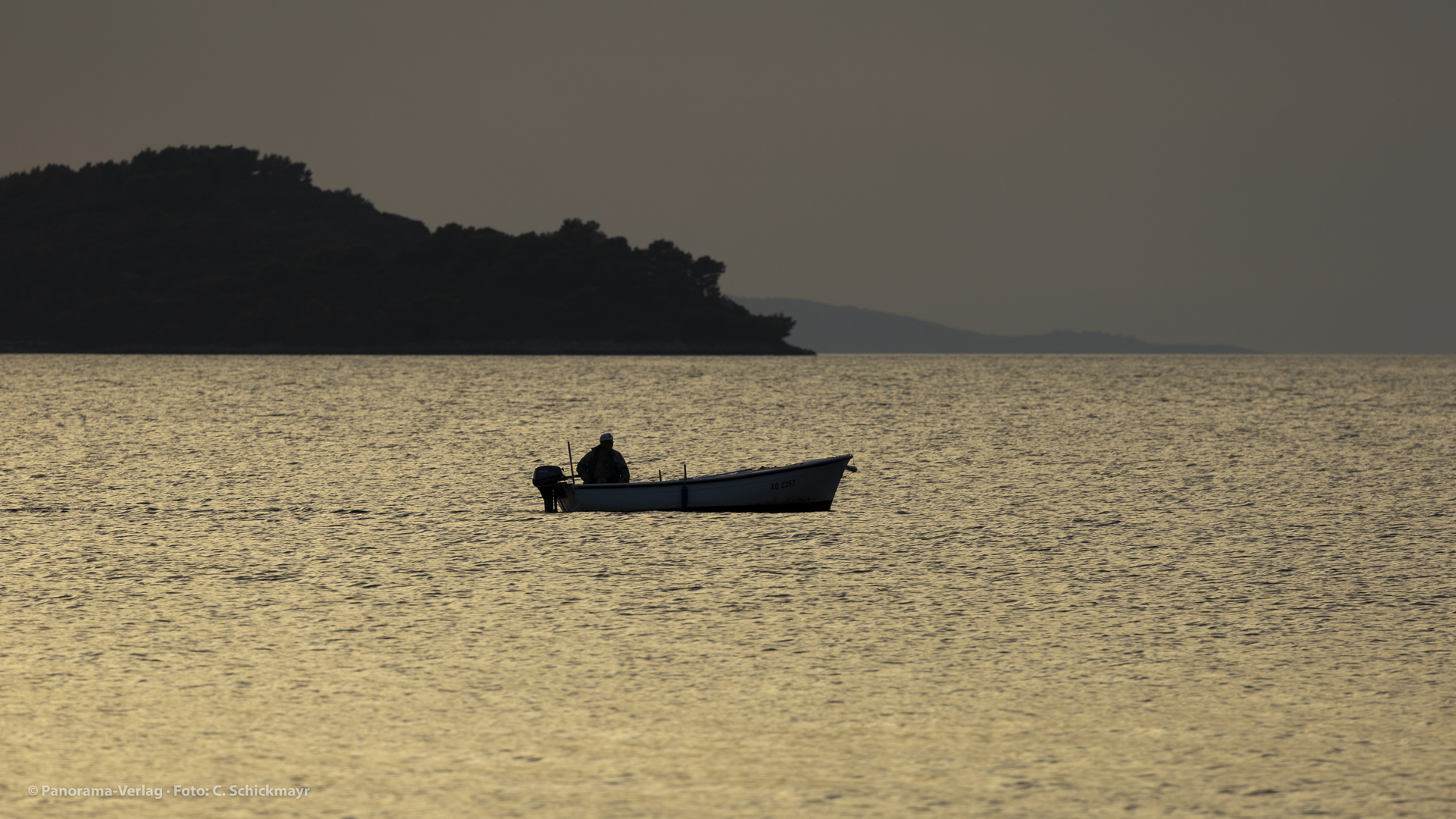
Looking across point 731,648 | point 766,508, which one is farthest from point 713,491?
point 731,648

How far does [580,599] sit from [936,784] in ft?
34.6

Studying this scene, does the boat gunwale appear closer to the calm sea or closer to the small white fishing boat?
the small white fishing boat

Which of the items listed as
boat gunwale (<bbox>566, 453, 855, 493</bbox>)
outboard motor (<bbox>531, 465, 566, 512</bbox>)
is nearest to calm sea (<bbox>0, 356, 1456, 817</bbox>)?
outboard motor (<bbox>531, 465, 566, 512</bbox>)

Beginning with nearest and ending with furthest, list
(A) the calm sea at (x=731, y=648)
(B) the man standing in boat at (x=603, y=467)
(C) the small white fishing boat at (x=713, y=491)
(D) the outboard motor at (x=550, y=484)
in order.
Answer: (A) the calm sea at (x=731, y=648) → (C) the small white fishing boat at (x=713, y=491) → (D) the outboard motor at (x=550, y=484) → (B) the man standing in boat at (x=603, y=467)

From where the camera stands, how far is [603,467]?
113 ft

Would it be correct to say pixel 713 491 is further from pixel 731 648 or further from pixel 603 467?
pixel 731 648

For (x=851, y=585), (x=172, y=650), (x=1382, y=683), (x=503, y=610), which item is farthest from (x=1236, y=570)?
(x=172, y=650)

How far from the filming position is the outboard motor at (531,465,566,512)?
1345 inches

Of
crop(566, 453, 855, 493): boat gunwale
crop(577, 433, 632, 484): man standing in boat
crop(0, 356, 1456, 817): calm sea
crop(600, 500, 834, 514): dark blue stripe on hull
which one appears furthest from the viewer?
crop(577, 433, 632, 484): man standing in boat

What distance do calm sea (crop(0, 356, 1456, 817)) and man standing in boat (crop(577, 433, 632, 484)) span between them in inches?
47.2

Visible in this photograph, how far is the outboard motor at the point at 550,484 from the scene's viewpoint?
3416 cm

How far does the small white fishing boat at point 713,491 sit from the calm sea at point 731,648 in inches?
25.1

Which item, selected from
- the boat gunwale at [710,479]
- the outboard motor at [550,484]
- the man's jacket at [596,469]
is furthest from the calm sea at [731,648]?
the man's jacket at [596,469]

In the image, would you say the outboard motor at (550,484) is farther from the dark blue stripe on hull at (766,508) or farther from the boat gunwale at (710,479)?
the dark blue stripe on hull at (766,508)
